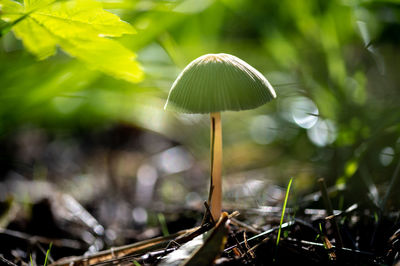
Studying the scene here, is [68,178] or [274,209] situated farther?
[68,178]

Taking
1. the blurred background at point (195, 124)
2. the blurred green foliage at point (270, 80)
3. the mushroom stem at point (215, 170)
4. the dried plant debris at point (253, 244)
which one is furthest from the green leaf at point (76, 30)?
the dried plant debris at point (253, 244)

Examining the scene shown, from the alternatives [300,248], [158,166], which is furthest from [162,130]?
[300,248]

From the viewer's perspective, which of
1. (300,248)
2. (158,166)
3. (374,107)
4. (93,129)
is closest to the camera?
(300,248)

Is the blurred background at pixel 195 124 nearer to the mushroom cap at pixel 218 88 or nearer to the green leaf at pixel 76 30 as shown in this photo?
the green leaf at pixel 76 30

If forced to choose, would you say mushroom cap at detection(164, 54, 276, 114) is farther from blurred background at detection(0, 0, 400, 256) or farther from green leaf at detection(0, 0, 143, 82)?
blurred background at detection(0, 0, 400, 256)

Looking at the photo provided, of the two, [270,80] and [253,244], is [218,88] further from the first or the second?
[270,80]

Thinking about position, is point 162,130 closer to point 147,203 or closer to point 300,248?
point 147,203

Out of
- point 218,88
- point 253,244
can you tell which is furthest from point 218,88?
point 253,244
